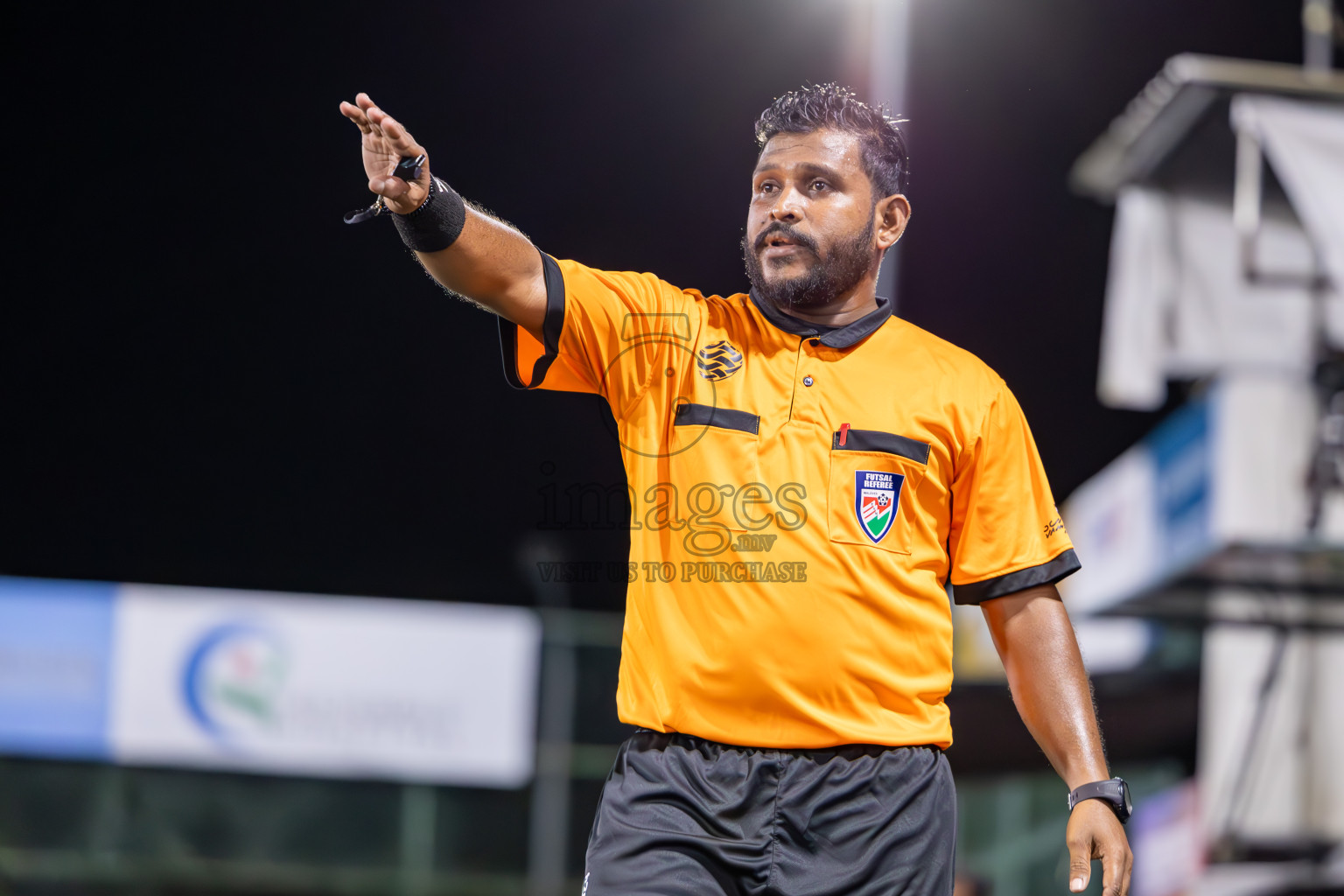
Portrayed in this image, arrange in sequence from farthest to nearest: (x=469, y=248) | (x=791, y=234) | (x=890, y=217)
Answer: (x=890, y=217) < (x=791, y=234) < (x=469, y=248)

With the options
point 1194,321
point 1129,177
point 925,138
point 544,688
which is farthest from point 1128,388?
point 544,688

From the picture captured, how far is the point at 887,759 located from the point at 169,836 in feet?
21.6

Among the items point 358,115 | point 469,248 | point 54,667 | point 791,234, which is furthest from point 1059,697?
point 54,667

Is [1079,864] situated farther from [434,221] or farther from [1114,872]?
[434,221]

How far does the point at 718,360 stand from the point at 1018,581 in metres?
0.75

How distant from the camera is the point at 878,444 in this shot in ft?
8.33

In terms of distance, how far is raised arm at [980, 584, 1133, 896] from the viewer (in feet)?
8.17

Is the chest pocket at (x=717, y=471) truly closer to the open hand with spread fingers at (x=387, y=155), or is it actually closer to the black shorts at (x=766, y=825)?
the black shorts at (x=766, y=825)

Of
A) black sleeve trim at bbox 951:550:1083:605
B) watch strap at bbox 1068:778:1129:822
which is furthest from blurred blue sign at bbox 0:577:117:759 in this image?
watch strap at bbox 1068:778:1129:822

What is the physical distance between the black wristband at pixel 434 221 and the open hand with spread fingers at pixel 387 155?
15 mm

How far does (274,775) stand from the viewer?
8227mm

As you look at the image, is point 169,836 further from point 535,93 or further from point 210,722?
point 535,93

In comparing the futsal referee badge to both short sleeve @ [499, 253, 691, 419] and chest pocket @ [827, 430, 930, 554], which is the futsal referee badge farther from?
short sleeve @ [499, 253, 691, 419]

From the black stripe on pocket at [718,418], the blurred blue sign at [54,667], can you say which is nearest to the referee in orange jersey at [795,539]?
the black stripe on pocket at [718,418]
